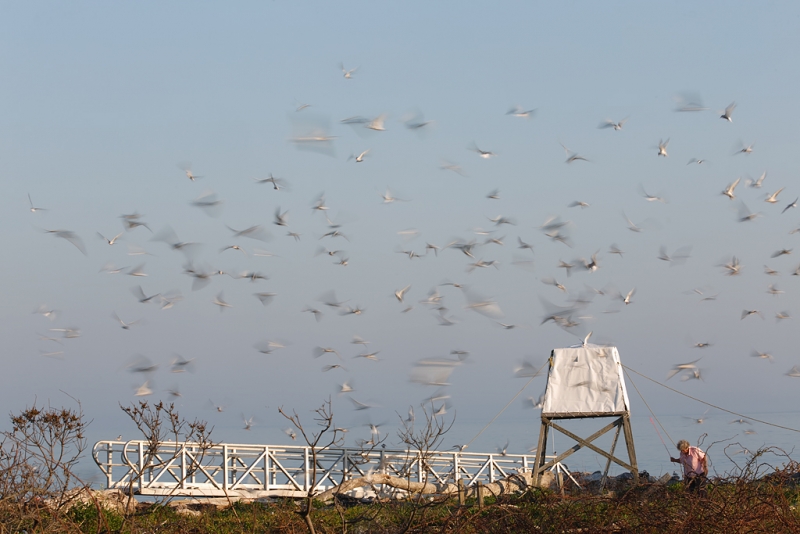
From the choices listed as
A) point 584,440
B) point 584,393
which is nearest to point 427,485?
point 584,440

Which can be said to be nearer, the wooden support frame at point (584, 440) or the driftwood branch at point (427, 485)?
the driftwood branch at point (427, 485)

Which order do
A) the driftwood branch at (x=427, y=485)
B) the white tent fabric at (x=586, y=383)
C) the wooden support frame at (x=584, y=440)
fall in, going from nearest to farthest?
the driftwood branch at (x=427, y=485) → the wooden support frame at (x=584, y=440) → the white tent fabric at (x=586, y=383)

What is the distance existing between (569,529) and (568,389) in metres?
11.3

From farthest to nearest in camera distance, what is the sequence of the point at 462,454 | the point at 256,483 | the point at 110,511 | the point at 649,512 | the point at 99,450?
the point at 462,454 < the point at 256,483 < the point at 99,450 < the point at 110,511 < the point at 649,512

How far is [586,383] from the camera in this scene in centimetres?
2336

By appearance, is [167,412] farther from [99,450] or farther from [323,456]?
[323,456]

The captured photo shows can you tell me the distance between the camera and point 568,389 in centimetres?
2339

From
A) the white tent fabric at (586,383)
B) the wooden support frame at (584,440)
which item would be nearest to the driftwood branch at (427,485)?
the wooden support frame at (584,440)

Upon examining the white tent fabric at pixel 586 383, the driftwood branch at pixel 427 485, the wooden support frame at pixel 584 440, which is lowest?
the driftwood branch at pixel 427 485

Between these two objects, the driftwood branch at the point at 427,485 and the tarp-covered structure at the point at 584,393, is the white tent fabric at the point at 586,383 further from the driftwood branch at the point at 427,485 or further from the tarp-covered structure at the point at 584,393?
the driftwood branch at the point at 427,485

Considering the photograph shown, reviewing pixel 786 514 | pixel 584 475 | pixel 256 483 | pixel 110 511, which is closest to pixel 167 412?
pixel 110 511

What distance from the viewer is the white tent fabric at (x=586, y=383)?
75.5 feet

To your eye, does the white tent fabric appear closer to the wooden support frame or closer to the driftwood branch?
the wooden support frame

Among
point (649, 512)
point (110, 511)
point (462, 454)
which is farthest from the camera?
point (462, 454)
